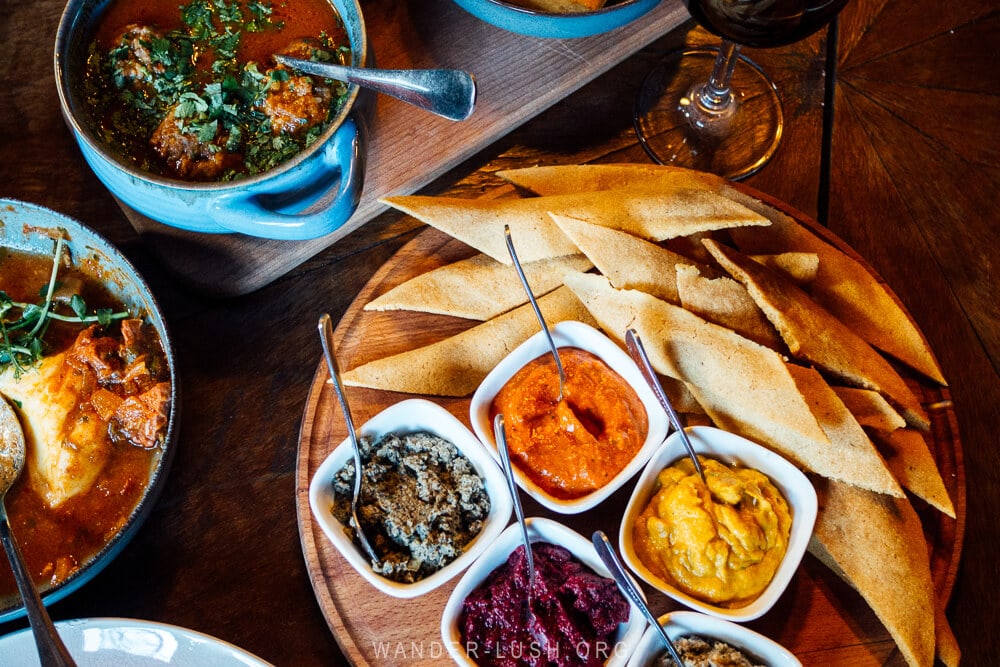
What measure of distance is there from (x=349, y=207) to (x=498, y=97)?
66 centimetres

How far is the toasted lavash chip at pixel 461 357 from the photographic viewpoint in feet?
6.69

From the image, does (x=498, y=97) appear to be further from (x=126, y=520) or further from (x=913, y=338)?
(x=126, y=520)

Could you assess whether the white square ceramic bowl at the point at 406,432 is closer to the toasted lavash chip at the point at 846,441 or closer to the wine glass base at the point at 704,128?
the toasted lavash chip at the point at 846,441

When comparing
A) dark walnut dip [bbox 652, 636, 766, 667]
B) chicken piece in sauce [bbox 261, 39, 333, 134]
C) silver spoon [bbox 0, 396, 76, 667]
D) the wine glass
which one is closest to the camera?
silver spoon [bbox 0, 396, 76, 667]

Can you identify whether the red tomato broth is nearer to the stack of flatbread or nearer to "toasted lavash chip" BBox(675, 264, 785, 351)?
the stack of flatbread

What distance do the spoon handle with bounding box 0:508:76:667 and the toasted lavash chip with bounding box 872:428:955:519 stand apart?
1810 mm

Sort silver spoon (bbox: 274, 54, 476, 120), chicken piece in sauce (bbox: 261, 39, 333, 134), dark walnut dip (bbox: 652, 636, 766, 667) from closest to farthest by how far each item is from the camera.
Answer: dark walnut dip (bbox: 652, 636, 766, 667), silver spoon (bbox: 274, 54, 476, 120), chicken piece in sauce (bbox: 261, 39, 333, 134)

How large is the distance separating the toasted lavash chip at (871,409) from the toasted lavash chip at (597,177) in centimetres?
61

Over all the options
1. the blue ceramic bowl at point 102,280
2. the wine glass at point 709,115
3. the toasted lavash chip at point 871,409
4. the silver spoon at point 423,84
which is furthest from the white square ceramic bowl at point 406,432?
the wine glass at point 709,115

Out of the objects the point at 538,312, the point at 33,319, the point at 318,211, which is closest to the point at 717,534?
the point at 538,312

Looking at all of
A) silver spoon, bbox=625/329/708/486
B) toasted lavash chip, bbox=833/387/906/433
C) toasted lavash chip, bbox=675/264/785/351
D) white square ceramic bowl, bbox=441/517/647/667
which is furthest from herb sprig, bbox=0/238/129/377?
toasted lavash chip, bbox=833/387/906/433

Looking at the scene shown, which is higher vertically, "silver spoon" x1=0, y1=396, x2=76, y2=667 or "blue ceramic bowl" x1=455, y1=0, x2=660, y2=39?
"blue ceramic bowl" x1=455, y1=0, x2=660, y2=39

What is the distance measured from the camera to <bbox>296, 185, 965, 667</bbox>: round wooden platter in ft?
6.31

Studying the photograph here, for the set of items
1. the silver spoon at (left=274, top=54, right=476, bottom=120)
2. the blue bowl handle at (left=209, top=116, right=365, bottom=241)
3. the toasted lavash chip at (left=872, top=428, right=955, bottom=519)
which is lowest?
the toasted lavash chip at (left=872, top=428, right=955, bottom=519)
